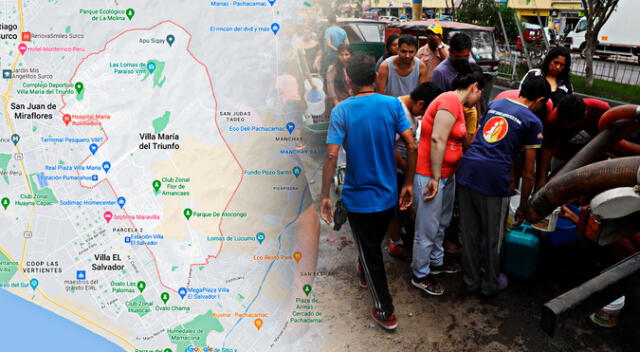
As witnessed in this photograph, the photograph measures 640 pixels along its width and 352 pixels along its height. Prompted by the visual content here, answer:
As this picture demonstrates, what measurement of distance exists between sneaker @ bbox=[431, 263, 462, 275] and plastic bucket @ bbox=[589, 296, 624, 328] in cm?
94

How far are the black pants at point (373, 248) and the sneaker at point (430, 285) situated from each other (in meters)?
0.46

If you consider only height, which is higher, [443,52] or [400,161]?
[443,52]

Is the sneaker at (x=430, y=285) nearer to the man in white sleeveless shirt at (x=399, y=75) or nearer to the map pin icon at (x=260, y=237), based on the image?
the map pin icon at (x=260, y=237)

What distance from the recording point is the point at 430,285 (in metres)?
3.16

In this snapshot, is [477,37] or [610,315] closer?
[610,315]

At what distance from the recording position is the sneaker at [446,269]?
11.2ft

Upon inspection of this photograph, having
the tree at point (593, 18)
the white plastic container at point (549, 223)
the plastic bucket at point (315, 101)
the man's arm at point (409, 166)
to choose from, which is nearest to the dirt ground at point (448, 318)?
the plastic bucket at point (315, 101)

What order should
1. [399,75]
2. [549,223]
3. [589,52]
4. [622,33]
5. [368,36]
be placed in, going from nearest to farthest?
[549,223] → [399,75] → [368,36] → [589,52] → [622,33]

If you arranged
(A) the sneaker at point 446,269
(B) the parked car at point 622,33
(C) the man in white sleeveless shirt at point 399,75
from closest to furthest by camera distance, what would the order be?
(A) the sneaker at point 446,269 → (C) the man in white sleeveless shirt at point 399,75 → (B) the parked car at point 622,33

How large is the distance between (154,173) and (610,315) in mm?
2689

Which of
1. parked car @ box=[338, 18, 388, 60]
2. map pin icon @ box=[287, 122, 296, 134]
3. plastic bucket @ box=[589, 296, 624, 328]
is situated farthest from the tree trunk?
map pin icon @ box=[287, 122, 296, 134]

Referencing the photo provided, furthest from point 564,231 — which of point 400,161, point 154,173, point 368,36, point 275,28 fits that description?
point 368,36

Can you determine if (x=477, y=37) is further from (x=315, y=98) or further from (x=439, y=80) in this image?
(x=315, y=98)

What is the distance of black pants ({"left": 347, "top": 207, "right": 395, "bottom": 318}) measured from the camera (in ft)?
8.86
